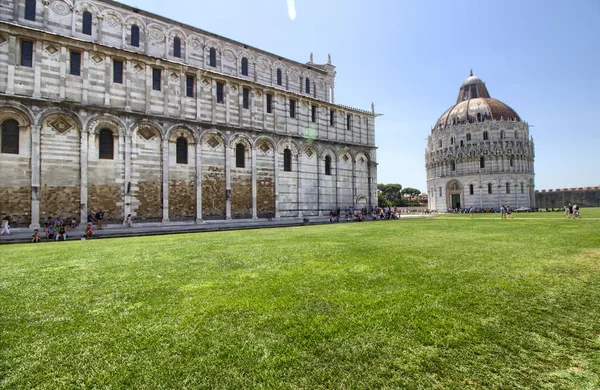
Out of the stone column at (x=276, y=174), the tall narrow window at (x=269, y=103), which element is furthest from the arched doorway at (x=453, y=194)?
the tall narrow window at (x=269, y=103)

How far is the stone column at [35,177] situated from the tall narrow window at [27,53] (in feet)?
14.4

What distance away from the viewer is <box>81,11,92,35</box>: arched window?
23797 mm

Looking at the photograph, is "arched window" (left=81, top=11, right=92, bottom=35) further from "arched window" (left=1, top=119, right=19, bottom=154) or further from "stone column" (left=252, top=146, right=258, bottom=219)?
"stone column" (left=252, top=146, right=258, bottom=219)

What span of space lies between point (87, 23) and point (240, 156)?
1557cm

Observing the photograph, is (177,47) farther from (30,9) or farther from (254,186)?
(254,186)

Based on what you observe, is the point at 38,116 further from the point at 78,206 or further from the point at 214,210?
the point at 214,210

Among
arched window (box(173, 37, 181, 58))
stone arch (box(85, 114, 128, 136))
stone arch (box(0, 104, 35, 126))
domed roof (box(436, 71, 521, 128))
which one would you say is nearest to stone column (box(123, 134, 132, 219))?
stone arch (box(85, 114, 128, 136))

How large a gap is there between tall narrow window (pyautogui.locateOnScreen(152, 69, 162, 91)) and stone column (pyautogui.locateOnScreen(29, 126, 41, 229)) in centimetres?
797

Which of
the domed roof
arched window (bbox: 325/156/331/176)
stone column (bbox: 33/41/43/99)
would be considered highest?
the domed roof

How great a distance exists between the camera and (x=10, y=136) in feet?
60.8

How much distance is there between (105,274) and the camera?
709cm

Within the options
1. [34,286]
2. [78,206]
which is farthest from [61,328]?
[78,206]

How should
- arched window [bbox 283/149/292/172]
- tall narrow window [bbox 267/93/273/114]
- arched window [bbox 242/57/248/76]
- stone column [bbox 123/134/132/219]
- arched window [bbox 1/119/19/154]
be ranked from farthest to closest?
arched window [bbox 242/57/248/76], arched window [bbox 283/149/292/172], tall narrow window [bbox 267/93/273/114], stone column [bbox 123/134/132/219], arched window [bbox 1/119/19/154]

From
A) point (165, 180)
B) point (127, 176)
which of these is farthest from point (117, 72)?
point (165, 180)
